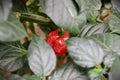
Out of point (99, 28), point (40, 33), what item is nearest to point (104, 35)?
point (99, 28)

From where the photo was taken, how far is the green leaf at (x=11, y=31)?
24.1 inches

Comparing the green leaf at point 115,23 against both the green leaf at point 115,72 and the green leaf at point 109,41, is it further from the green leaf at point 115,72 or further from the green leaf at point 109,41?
the green leaf at point 115,72

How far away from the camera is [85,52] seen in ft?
2.58

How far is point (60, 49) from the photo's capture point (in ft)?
3.09

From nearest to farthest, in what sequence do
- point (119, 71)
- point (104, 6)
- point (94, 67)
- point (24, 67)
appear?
1. point (119, 71)
2. point (94, 67)
3. point (24, 67)
4. point (104, 6)

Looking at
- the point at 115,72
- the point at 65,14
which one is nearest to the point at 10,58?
the point at 65,14

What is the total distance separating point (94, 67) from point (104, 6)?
1.02 ft

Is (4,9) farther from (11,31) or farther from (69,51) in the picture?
(69,51)

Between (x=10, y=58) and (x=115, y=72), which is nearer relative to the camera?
(x=115, y=72)

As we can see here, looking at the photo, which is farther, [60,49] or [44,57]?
[60,49]

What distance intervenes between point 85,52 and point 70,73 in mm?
71

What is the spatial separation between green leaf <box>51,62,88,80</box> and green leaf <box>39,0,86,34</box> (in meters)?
0.10

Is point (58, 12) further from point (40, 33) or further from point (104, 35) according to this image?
point (40, 33)

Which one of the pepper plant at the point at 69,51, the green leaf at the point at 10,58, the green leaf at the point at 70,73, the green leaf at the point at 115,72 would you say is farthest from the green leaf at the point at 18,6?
the green leaf at the point at 115,72
